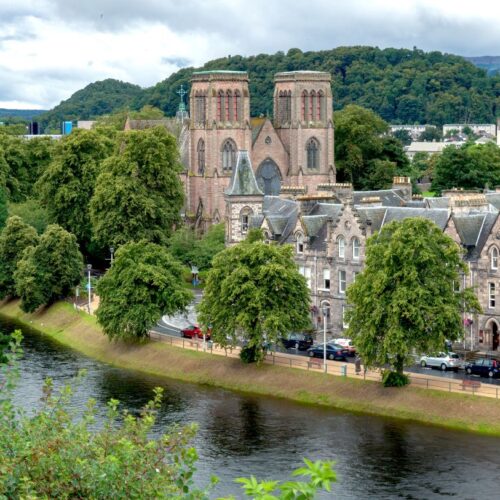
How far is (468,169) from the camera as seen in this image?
6289 inches

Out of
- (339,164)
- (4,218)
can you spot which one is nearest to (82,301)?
(4,218)

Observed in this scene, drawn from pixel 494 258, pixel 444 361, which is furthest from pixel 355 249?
pixel 444 361

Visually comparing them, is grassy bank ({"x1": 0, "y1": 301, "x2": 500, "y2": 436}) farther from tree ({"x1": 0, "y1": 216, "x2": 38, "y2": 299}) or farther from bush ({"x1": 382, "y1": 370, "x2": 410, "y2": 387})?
tree ({"x1": 0, "y1": 216, "x2": 38, "y2": 299})

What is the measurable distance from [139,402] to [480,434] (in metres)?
20.0

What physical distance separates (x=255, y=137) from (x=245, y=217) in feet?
140

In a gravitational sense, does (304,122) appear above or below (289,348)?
Result: above

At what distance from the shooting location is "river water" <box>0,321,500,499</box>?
201 feet

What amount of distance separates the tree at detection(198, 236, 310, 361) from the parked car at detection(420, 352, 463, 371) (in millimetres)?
7666

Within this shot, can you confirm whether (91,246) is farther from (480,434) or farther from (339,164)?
(480,434)

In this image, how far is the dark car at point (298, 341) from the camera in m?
88.3

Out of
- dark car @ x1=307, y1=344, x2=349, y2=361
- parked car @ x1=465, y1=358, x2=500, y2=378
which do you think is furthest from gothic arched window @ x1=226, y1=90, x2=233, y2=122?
parked car @ x1=465, y1=358, x2=500, y2=378

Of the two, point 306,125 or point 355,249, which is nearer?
point 355,249

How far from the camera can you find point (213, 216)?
140m

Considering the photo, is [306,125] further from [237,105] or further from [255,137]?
[237,105]
